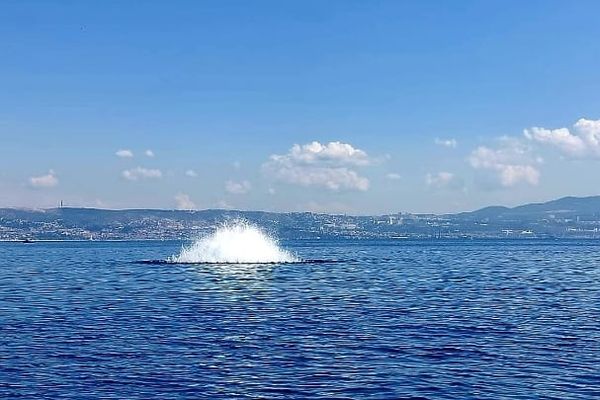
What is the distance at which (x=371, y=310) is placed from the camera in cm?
5044

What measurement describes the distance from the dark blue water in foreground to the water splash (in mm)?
66338

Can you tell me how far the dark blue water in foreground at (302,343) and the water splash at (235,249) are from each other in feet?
218

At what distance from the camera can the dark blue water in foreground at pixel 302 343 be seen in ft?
88.6

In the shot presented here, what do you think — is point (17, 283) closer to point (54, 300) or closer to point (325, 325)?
point (54, 300)

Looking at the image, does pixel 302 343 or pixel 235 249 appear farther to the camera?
pixel 235 249

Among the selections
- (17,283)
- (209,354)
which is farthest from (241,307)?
(17,283)

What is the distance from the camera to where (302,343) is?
1425 inches

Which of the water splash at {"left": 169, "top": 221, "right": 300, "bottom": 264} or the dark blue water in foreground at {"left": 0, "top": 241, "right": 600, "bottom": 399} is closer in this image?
the dark blue water in foreground at {"left": 0, "top": 241, "right": 600, "bottom": 399}

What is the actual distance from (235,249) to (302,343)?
10186 cm

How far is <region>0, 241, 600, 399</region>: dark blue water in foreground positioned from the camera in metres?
27.0

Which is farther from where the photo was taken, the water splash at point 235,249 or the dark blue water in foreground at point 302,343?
the water splash at point 235,249

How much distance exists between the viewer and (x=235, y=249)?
137375 millimetres

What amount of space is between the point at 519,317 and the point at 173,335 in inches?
808

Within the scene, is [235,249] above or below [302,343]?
above
